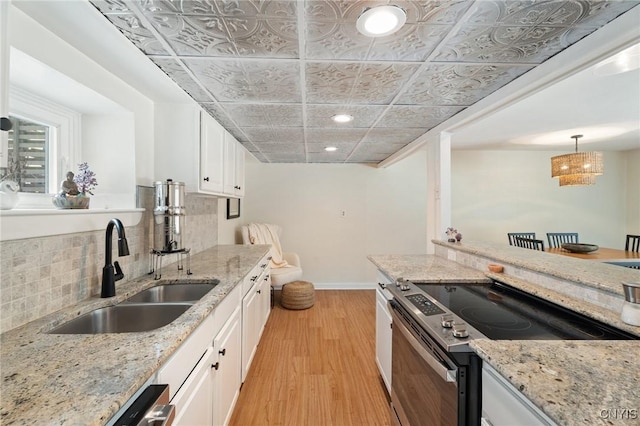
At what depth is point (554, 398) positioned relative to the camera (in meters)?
0.63

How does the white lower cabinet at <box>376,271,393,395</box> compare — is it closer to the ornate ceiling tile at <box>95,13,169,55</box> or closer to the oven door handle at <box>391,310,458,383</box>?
the oven door handle at <box>391,310,458,383</box>

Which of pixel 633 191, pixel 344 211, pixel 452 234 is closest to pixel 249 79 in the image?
pixel 452 234

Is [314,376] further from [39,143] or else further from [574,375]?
[39,143]

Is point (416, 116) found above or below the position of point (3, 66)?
above

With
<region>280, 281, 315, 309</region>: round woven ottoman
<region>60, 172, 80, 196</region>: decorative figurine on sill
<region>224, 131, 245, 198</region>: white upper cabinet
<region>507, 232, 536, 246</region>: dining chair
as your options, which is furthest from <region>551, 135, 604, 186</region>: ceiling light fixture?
<region>60, 172, 80, 196</region>: decorative figurine on sill

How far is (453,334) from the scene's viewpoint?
1.00 metres

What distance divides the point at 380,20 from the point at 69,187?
162 centimetres

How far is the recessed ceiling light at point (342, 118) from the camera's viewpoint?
7.36 ft

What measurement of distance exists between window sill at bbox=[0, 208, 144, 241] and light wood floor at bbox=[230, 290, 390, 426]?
1.51m

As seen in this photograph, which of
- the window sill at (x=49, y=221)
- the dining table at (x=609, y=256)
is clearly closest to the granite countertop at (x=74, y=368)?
the window sill at (x=49, y=221)

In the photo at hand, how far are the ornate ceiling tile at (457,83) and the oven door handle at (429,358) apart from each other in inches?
56.4

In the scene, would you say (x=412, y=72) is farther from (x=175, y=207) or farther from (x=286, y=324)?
(x=286, y=324)

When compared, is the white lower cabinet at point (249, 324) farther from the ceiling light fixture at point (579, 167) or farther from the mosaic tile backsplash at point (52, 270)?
the ceiling light fixture at point (579, 167)

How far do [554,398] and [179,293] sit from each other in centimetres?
180
